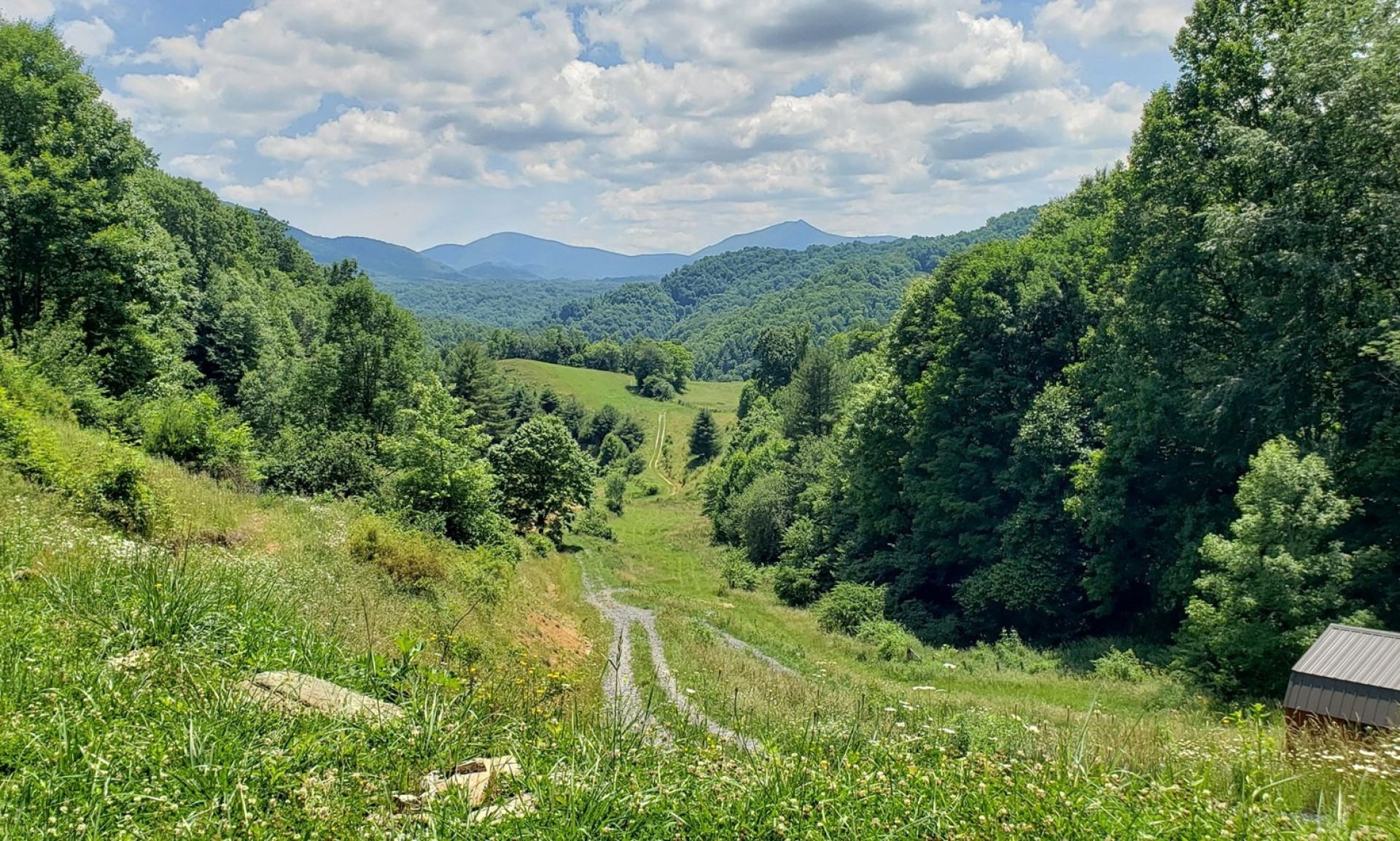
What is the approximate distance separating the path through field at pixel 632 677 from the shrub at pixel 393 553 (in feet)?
15.5

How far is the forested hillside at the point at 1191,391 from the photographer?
1656 cm

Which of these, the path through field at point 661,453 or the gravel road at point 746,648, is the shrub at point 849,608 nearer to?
the gravel road at point 746,648

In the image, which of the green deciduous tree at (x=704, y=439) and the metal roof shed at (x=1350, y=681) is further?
the green deciduous tree at (x=704, y=439)

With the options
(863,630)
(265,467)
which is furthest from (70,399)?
(863,630)

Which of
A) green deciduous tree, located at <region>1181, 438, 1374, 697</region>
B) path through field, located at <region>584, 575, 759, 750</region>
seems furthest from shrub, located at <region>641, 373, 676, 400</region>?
green deciduous tree, located at <region>1181, 438, 1374, 697</region>

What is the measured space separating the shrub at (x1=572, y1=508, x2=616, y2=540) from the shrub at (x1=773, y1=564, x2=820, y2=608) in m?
19.4

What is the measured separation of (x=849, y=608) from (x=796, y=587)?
25.3 feet

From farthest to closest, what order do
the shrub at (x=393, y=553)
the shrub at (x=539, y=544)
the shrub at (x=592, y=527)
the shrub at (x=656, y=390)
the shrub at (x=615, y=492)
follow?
1. the shrub at (x=656, y=390)
2. the shrub at (x=615, y=492)
3. the shrub at (x=592, y=527)
4. the shrub at (x=539, y=544)
5. the shrub at (x=393, y=553)

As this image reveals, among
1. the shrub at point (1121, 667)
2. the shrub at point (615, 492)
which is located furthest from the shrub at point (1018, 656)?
the shrub at point (615, 492)

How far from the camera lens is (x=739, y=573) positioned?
4681 centimetres

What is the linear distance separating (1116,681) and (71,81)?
34.2m

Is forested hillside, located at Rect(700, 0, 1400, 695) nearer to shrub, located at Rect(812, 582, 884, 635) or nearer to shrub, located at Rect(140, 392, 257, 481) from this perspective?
shrub, located at Rect(812, 582, 884, 635)

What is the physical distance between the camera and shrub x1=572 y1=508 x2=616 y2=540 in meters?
57.3

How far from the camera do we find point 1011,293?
32938 mm
